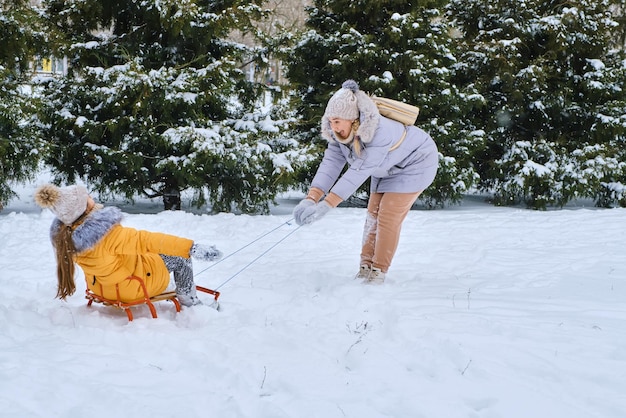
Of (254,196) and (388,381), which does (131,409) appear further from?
(254,196)

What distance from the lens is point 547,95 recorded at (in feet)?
33.0

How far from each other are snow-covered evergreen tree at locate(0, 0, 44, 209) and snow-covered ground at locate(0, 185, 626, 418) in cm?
252

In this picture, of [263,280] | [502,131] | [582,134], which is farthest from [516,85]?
[263,280]

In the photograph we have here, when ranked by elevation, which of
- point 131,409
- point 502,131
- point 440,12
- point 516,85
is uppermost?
point 440,12

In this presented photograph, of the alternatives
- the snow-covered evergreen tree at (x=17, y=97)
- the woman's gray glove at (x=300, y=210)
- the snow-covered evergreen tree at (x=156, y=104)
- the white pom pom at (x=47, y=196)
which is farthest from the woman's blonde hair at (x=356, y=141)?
the snow-covered evergreen tree at (x=17, y=97)

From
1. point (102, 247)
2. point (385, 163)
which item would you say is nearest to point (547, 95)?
point (385, 163)

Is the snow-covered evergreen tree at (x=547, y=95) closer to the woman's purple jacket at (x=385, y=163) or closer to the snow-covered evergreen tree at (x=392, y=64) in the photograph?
the snow-covered evergreen tree at (x=392, y=64)

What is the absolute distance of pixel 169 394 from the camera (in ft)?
7.39

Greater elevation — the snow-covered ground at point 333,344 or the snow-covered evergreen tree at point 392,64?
the snow-covered evergreen tree at point 392,64

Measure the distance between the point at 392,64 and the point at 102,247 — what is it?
22.6 ft

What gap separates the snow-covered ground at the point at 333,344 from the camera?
7.21ft

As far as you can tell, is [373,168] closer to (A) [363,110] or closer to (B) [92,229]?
(A) [363,110]

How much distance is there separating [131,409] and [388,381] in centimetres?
120

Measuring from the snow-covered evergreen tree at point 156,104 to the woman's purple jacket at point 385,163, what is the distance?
3.29 meters
